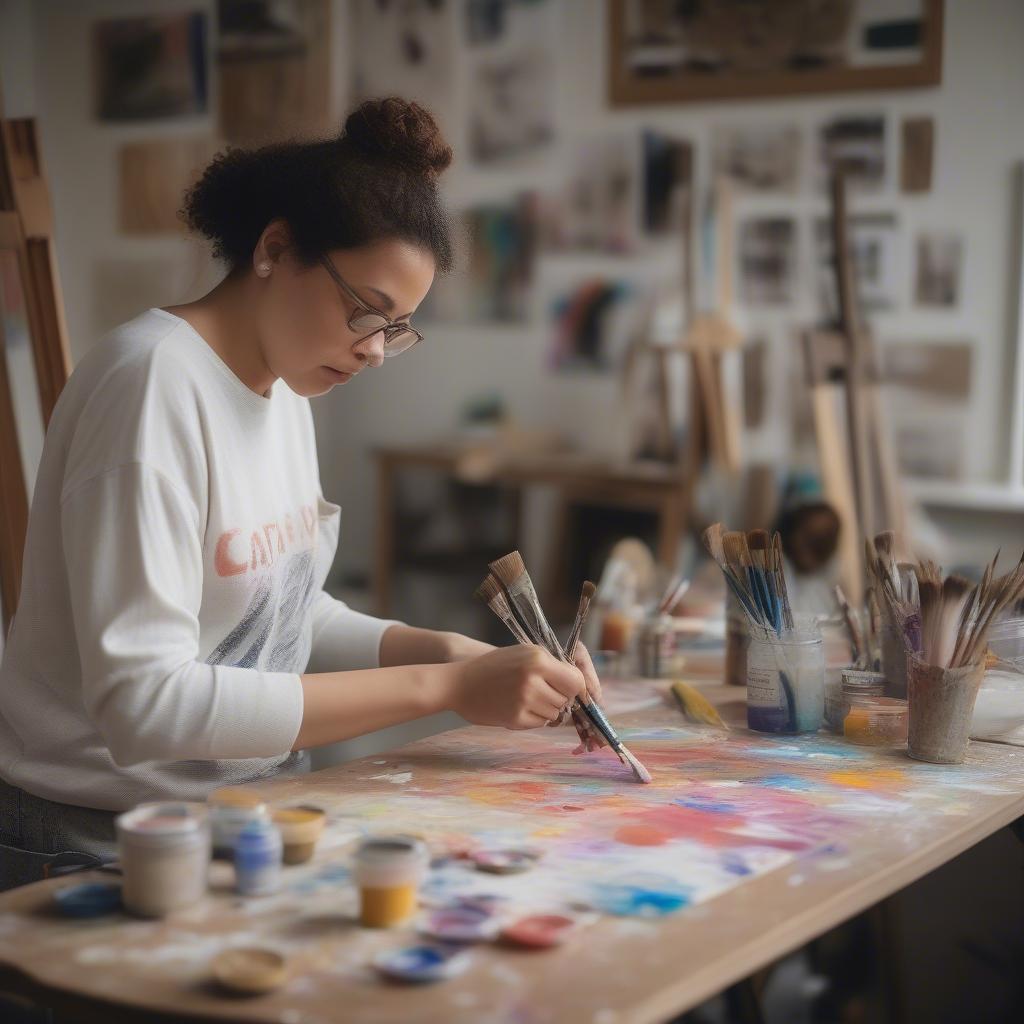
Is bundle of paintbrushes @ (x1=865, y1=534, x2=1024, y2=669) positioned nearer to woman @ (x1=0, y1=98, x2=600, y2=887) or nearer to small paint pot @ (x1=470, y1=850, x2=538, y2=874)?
woman @ (x1=0, y1=98, x2=600, y2=887)

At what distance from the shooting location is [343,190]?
1.62 metres

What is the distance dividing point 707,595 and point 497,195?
2.46m

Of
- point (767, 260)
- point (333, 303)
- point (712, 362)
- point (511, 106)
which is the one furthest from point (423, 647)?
point (511, 106)

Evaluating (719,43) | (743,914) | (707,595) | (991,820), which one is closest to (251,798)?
(743,914)

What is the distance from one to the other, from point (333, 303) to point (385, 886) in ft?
2.37

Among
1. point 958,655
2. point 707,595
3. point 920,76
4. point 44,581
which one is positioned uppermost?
point 920,76

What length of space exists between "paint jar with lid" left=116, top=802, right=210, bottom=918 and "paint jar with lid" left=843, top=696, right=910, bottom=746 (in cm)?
98

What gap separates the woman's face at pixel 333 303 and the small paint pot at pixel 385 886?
0.65 metres

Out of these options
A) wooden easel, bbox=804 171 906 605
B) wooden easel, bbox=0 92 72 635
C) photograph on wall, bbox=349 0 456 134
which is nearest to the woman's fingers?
wooden easel, bbox=0 92 72 635

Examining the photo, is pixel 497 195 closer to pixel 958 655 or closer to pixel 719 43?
pixel 719 43

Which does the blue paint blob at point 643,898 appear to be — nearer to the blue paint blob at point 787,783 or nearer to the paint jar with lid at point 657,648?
the blue paint blob at point 787,783

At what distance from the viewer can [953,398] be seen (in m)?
4.16

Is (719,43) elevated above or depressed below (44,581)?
above

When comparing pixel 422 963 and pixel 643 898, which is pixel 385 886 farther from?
pixel 643 898
